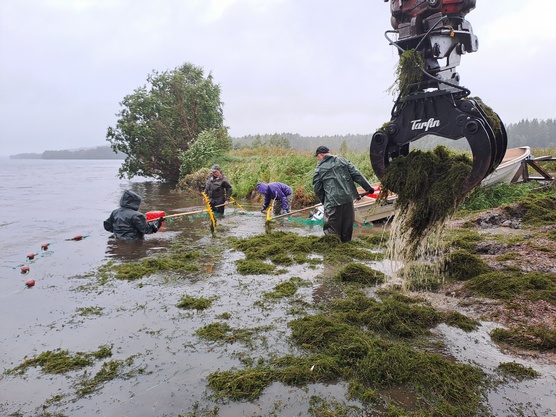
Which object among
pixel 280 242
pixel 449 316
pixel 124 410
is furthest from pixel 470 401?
pixel 280 242

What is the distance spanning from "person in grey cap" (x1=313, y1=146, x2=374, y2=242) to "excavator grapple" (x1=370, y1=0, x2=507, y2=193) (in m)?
2.39

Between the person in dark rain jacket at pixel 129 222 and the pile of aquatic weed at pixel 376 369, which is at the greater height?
the person in dark rain jacket at pixel 129 222

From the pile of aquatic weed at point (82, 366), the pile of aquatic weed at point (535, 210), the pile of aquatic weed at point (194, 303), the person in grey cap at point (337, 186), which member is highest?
the person in grey cap at point (337, 186)

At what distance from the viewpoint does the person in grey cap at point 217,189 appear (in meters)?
11.8

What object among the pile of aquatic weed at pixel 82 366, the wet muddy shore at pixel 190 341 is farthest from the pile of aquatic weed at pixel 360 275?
the pile of aquatic weed at pixel 82 366

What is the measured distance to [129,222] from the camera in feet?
26.8

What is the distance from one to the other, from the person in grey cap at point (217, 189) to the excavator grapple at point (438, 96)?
7887mm

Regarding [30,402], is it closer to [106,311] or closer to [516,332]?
[106,311]

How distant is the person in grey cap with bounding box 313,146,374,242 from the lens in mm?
6805

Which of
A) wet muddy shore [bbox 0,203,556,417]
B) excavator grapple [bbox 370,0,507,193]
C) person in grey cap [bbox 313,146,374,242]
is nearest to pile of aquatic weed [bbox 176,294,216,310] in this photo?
wet muddy shore [bbox 0,203,556,417]

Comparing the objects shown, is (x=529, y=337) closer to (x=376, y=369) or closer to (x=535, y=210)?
(x=376, y=369)

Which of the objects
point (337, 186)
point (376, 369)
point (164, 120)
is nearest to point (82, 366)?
point (376, 369)

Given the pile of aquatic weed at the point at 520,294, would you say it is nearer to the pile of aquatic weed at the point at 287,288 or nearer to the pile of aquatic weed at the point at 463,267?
the pile of aquatic weed at the point at 463,267

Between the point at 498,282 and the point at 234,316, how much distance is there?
121 inches
